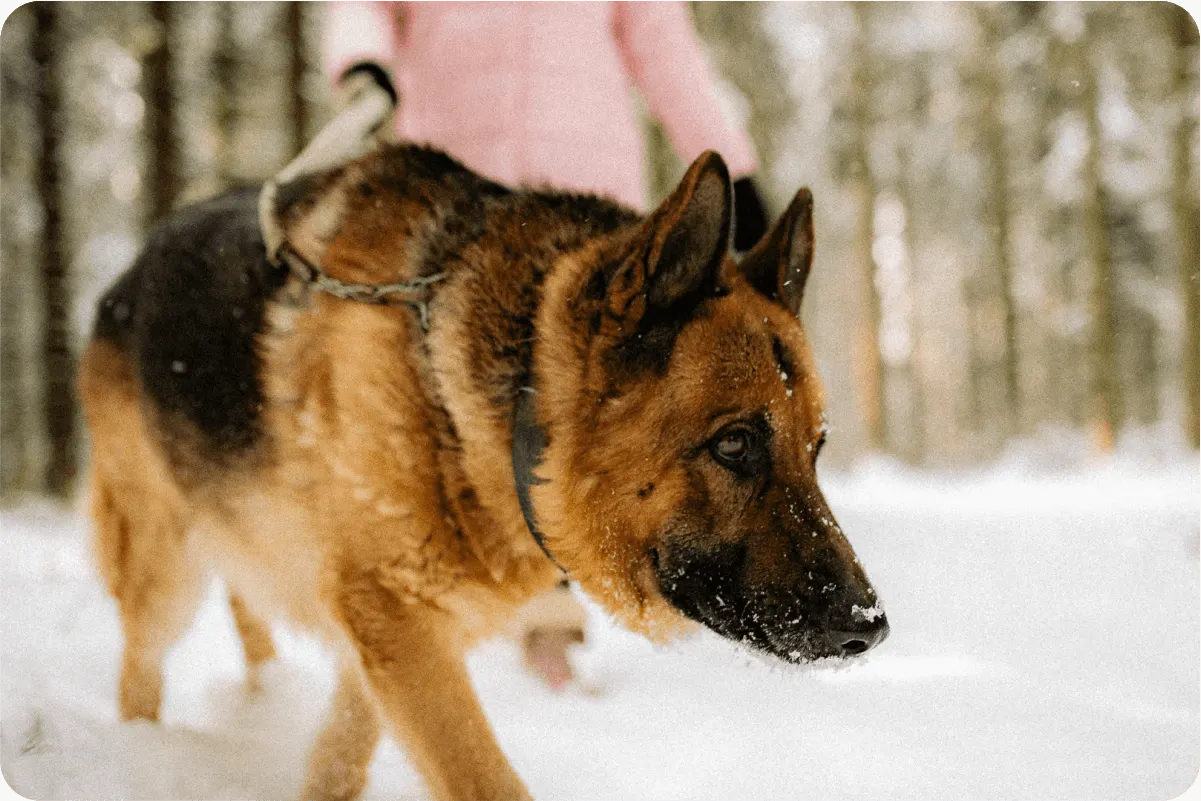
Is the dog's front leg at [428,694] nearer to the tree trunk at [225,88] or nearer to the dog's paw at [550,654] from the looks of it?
the dog's paw at [550,654]

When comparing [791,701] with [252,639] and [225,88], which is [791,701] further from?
[225,88]

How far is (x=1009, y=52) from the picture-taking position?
5832mm

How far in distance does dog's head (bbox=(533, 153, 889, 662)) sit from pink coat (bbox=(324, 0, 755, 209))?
100 cm

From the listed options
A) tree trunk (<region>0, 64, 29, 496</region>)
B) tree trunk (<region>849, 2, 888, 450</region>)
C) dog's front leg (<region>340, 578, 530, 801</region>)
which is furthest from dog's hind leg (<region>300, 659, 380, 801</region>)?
tree trunk (<region>849, 2, 888, 450</region>)

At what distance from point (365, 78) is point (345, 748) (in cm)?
222

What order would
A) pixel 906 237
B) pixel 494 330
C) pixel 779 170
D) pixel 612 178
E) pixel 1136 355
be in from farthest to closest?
pixel 1136 355
pixel 906 237
pixel 779 170
pixel 612 178
pixel 494 330

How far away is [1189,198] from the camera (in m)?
4.74

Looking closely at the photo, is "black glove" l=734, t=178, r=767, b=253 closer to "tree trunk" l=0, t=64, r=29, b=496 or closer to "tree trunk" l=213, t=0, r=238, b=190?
"tree trunk" l=0, t=64, r=29, b=496

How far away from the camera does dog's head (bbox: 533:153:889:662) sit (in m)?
1.79

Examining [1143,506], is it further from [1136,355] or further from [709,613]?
[1136,355]

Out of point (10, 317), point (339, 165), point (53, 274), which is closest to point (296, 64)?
point (53, 274)

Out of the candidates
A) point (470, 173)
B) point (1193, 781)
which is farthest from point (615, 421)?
point (1193, 781)

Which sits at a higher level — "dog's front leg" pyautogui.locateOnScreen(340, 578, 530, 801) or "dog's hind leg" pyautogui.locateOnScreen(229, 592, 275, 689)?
"dog's front leg" pyautogui.locateOnScreen(340, 578, 530, 801)

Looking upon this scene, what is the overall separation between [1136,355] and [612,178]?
2782 cm
